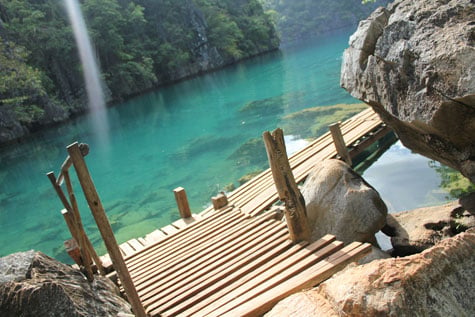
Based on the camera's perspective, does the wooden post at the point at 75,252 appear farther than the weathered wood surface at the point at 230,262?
Yes

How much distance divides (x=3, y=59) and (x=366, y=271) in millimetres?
26499

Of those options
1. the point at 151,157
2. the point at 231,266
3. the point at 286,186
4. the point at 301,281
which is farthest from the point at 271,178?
the point at 151,157

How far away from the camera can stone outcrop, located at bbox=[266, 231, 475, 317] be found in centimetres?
198

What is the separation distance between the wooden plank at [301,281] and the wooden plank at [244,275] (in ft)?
1.43

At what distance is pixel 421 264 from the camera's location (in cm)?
207

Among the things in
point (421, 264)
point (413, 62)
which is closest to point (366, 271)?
point (421, 264)

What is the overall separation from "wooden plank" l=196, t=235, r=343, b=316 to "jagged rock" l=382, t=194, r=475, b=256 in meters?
1.57

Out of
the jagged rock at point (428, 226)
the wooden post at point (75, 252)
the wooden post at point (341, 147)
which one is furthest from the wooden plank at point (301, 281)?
the wooden post at point (341, 147)

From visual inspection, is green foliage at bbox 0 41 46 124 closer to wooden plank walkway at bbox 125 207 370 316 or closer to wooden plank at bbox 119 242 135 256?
wooden plank at bbox 119 242 135 256

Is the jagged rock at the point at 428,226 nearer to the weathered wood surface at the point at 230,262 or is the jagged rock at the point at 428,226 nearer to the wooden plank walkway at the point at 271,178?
the weathered wood surface at the point at 230,262

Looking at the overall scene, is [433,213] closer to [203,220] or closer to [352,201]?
[352,201]

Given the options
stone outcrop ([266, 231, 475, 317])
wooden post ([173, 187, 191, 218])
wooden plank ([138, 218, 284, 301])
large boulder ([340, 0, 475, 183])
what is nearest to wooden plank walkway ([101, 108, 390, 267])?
wooden post ([173, 187, 191, 218])

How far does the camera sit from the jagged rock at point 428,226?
202 inches

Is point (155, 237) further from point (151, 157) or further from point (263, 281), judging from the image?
point (151, 157)
